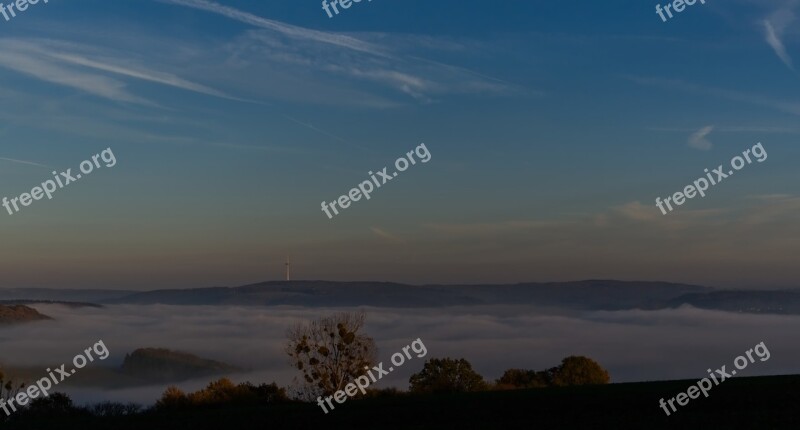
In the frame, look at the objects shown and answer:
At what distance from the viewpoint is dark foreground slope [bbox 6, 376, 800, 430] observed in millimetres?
26453

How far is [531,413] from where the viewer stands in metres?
30.4

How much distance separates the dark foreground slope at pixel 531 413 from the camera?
26453mm

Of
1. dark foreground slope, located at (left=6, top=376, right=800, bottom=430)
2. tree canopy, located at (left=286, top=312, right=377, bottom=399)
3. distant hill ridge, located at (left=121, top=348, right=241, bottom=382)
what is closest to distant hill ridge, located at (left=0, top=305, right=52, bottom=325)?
distant hill ridge, located at (left=121, top=348, right=241, bottom=382)

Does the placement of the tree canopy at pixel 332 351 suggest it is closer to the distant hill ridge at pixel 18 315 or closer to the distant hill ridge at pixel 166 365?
the distant hill ridge at pixel 166 365

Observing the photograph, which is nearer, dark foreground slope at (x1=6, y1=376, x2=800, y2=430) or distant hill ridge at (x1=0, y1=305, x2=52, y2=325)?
dark foreground slope at (x1=6, y1=376, x2=800, y2=430)

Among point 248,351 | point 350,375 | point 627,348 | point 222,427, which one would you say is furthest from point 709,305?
point 222,427

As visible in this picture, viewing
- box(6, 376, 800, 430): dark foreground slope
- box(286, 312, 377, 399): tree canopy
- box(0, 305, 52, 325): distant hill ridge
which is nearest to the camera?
box(6, 376, 800, 430): dark foreground slope

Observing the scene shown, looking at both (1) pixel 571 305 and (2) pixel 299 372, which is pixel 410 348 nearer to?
(2) pixel 299 372

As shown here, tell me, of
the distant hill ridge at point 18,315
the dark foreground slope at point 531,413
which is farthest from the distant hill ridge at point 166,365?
the dark foreground slope at point 531,413

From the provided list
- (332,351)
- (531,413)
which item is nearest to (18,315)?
(332,351)

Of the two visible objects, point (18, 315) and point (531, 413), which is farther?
point (18, 315)

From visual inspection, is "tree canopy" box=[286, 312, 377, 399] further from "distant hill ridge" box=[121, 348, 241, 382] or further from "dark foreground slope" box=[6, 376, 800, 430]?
"distant hill ridge" box=[121, 348, 241, 382]

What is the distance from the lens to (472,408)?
3244cm

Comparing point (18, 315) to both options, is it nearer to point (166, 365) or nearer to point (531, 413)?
point (166, 365)
